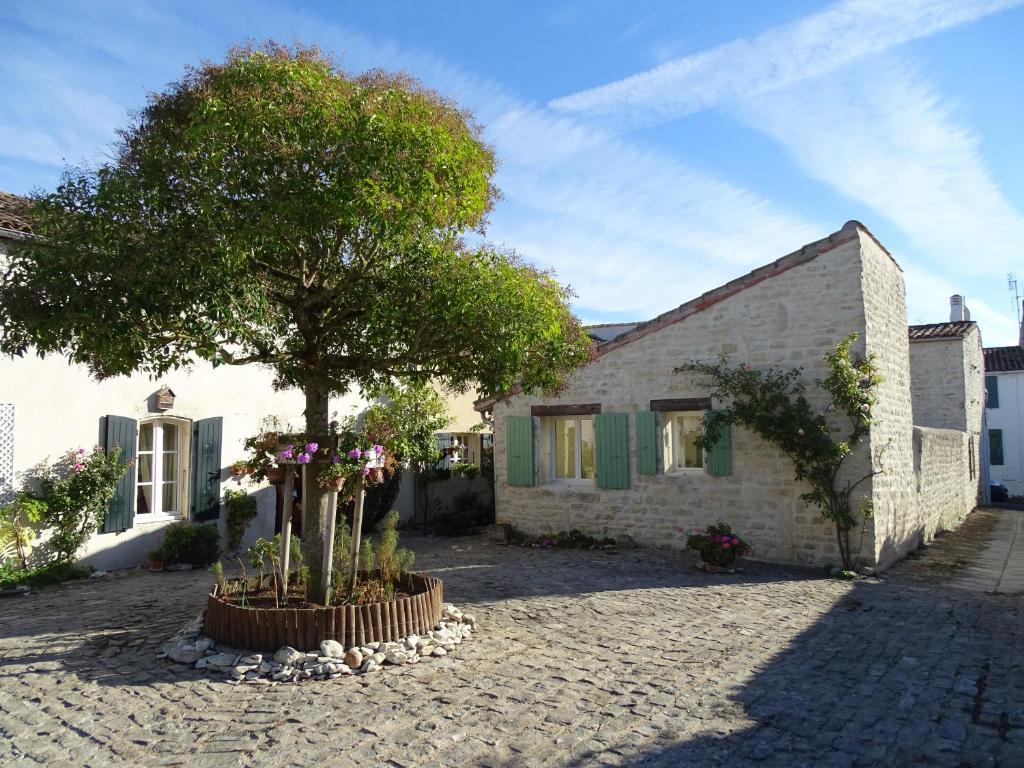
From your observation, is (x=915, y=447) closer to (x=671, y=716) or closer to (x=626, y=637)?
(x=626, y=637)

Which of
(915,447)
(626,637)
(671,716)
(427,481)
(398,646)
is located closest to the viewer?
(671,716)

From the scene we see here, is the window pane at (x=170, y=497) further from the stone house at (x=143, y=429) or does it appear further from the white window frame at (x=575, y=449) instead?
the white window frame at (x=575, y=449)

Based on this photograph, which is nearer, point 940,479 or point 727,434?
point 727,434

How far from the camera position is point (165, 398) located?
32.6ft

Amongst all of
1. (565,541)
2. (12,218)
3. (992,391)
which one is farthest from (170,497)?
(992,391)

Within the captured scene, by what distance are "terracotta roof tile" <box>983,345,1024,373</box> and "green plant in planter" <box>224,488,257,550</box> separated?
24.5 m

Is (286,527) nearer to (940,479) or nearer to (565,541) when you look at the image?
(565,541)

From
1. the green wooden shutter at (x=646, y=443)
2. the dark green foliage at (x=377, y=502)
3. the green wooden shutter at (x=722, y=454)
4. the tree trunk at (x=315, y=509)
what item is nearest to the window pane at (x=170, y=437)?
the dark green foliage at (x=377, y=502)

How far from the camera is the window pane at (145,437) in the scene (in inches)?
396

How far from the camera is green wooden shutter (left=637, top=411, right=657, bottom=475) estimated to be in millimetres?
10891

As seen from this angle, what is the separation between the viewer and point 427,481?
14391 millimetres

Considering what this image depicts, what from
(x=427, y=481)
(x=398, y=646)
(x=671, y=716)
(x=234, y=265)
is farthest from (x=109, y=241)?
(x=427, y=481)

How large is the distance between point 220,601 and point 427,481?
28.6 feet

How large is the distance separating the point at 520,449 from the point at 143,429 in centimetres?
557
